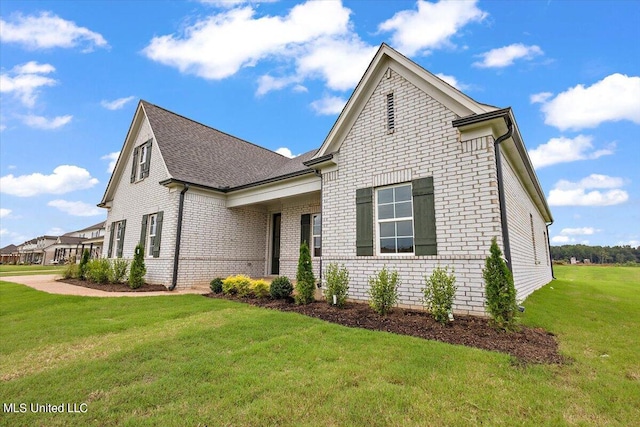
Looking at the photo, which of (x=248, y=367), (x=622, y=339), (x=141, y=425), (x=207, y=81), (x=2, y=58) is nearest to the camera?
(x=141, y=425)

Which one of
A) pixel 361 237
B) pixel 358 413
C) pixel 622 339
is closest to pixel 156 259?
pixel 361 237

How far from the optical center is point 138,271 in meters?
10.9

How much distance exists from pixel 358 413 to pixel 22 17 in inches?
595

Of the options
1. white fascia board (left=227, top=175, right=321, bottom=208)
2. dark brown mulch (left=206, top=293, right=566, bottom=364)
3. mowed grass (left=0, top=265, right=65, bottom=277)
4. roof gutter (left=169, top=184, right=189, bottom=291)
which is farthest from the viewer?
mowed grass (left=0, top=265, right=65, bottom=277)

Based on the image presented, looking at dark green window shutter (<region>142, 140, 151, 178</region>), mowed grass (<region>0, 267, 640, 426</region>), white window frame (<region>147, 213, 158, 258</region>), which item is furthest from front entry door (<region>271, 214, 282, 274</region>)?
mowed grass (<region>0, 267, 640, 426</region>)

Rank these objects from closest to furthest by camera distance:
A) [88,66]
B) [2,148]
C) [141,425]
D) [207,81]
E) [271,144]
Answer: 1. [141,425]
2. [88,66]
3. [207,81]
4. [2,148]
5. [271,144]

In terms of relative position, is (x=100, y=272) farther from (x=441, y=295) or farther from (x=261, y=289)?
(x=441, y=295)

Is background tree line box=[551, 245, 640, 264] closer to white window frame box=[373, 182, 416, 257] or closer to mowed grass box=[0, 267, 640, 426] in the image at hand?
white window frame box=[373, 182, 416, 257]

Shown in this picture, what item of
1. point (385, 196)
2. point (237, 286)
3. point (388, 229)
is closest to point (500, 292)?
point (388, 229)

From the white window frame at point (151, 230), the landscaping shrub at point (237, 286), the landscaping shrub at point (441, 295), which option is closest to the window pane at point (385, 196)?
the landscaping shrub at point (441, 295)

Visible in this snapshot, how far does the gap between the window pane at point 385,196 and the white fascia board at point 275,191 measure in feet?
9.03

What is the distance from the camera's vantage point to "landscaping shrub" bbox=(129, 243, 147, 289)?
35.5 feet

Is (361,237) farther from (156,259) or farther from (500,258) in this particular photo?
(156,259)

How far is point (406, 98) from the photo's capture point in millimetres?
7414
